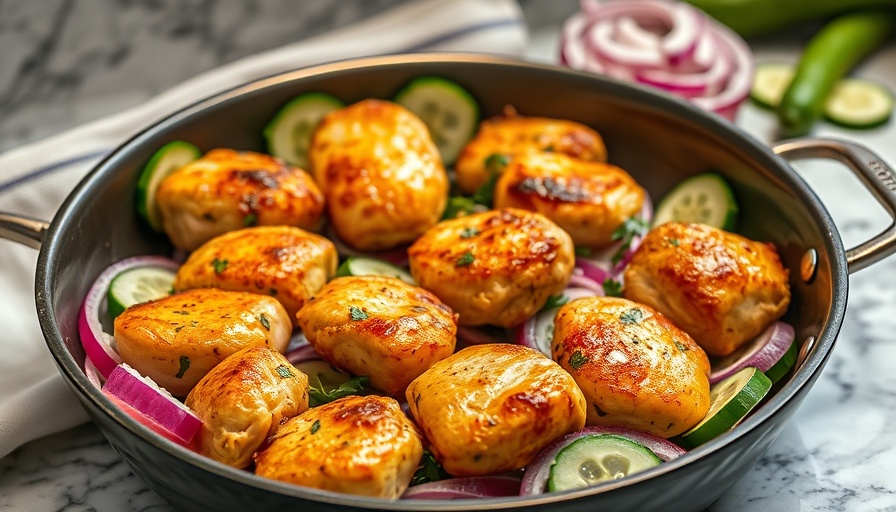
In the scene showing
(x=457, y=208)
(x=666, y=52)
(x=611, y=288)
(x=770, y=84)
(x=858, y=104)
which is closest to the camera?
(x=611, y=288)

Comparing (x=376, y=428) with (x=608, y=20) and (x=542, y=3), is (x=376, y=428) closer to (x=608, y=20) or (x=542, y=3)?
(x=608, y=20)

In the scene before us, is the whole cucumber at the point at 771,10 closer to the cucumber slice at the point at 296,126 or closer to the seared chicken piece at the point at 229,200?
the cucumber slice at the point at 296,126

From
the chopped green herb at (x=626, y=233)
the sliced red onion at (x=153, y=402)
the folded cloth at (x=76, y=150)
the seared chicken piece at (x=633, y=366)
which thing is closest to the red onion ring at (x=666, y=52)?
the folded cloth at (x=76, y=150)

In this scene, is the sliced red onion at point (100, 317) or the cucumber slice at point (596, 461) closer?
the cucumber slice at point (596, 461)

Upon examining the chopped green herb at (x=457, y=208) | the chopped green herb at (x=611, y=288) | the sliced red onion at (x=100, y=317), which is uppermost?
the chopped green herb at (x=457, y=208)

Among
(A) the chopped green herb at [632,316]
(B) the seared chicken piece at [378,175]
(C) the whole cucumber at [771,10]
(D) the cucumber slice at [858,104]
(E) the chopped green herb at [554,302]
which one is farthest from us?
(C) the whole cucumber at [771,10]

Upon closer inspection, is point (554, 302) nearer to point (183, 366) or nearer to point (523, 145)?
point (523, 145)

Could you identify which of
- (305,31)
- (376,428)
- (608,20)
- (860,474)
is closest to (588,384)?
(376,428)

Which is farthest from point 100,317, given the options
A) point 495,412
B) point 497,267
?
point 495,412
